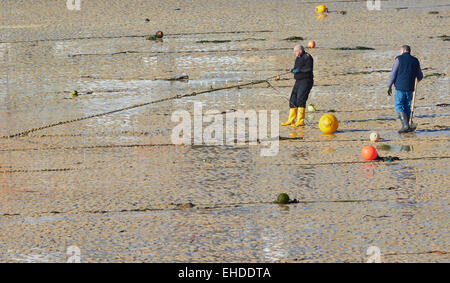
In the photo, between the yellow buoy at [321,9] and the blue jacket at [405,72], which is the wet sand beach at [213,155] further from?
the yellow buoy at [321,9]

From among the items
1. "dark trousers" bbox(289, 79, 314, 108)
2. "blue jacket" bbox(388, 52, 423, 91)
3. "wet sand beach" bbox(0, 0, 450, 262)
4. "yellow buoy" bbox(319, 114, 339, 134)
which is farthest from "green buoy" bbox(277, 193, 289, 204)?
"blue jacket" bbox(388, 52, 423, 91)

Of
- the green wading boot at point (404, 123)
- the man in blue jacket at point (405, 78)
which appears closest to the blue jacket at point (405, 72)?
the man in blue jacket at point (405, 78)

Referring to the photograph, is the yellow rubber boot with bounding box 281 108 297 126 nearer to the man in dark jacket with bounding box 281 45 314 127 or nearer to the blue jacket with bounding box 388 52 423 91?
the man in dark jacket with bounding box 281 45 314 127

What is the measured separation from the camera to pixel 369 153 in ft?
44.1

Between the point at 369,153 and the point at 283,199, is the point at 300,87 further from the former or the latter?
the point at 283,199

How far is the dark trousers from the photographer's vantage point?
642 inches

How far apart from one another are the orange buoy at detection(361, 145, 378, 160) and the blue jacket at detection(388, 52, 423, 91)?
260cm

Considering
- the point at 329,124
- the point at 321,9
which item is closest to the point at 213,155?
the point at 329,124

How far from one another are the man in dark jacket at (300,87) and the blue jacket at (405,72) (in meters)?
1.53

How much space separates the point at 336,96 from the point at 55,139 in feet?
19.5

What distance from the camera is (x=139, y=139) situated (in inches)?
604

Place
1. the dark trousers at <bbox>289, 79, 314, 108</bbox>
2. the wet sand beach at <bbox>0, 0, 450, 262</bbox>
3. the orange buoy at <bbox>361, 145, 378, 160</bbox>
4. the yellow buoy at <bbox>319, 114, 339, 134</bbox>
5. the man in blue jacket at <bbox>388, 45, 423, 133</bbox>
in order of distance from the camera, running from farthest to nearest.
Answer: the dark trousers at <bbox>289, 79, 314, 108</bbox>
the man in blue jacket at <bbox>388, 45, 423, 133</bbox>
the yellow buoy at <bbox>319, 114, 339, 134</bbox>
the orange buoy at <bbox>361, 145, 378, 160</bbox>
the wet sand beach at <bbox>0, 0, 450, 262</bbox>

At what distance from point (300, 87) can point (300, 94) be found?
169 mm

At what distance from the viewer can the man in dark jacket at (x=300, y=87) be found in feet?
53.3
